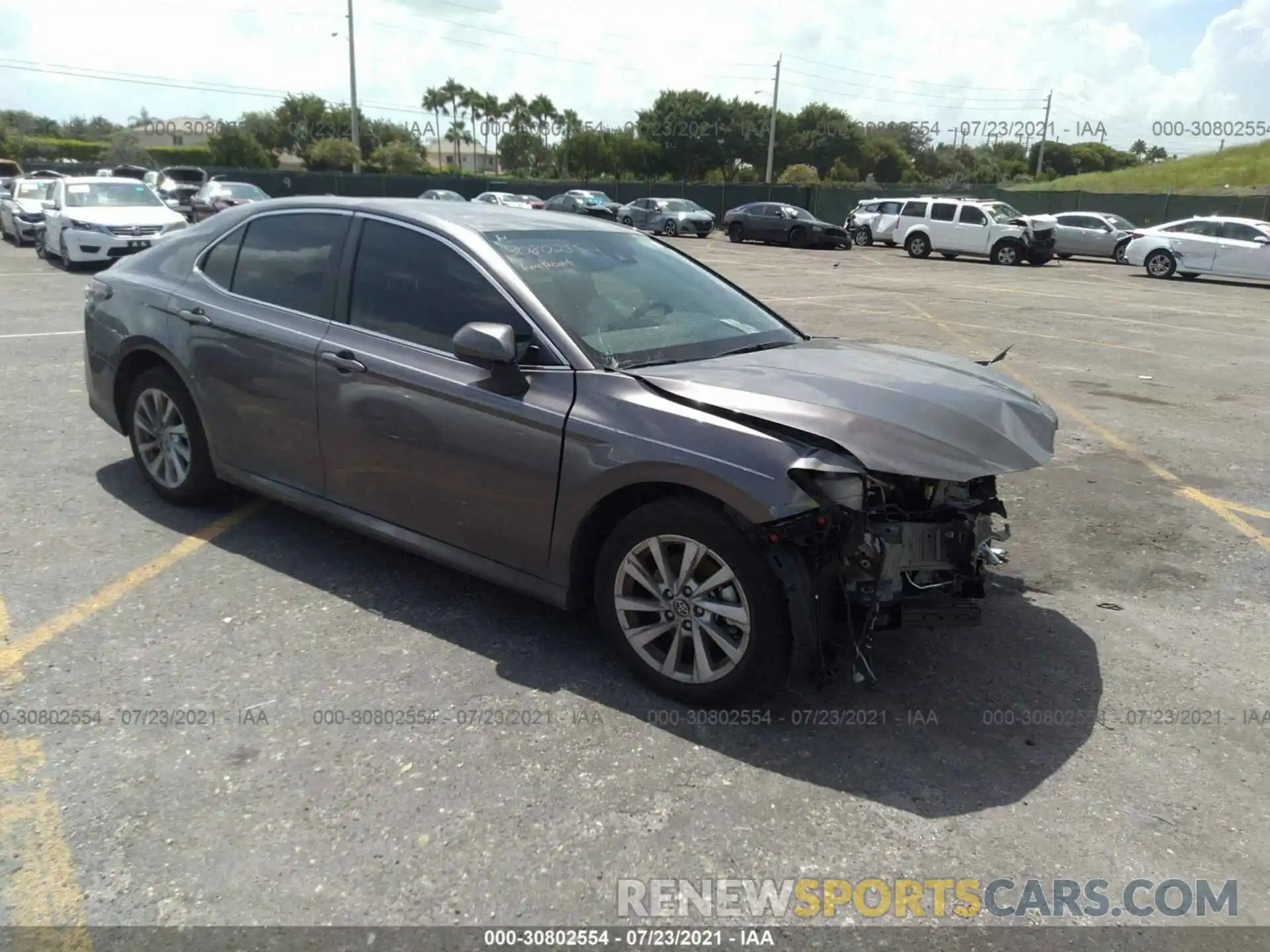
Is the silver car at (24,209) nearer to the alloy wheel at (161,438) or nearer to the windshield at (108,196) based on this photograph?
the windshield at (108,196)

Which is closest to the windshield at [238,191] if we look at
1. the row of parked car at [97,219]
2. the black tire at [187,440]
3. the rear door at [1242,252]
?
the row of parked car at [97,219]

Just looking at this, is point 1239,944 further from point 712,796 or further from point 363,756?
point 363,756

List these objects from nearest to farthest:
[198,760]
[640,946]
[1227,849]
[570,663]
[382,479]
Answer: [640,946] < [1227,849] < [198,760] < [570,663] < [382,479]

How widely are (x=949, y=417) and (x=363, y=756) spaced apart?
2315 millimetres

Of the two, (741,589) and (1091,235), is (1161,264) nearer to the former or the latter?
(1091,235)

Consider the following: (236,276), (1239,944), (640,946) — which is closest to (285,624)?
(236,276)

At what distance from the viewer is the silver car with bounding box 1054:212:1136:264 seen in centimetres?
3038

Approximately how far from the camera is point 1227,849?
2.79m

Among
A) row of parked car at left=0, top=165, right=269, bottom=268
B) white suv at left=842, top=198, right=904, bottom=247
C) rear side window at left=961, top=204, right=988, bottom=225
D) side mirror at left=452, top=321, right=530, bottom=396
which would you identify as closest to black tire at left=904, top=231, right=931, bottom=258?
rear side window at left=961, top=204, right=988, bottom=225

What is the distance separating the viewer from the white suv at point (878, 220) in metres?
32.1

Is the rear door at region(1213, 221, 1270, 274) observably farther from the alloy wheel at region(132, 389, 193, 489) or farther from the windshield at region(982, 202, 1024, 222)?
the alloy wheel at region(132, 389, 193, 489)

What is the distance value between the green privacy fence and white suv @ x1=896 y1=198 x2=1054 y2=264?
14144 mm

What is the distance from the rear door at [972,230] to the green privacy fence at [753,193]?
1504 cm

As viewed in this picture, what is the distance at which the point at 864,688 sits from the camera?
3.60 metres
